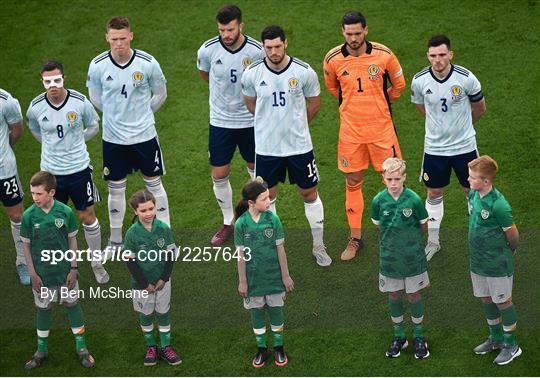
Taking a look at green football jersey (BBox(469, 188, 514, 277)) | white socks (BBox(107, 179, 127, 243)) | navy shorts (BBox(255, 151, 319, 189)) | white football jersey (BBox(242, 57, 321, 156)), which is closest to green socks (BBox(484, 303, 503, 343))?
green football jersey (BBox(469, 188, 514, 277))

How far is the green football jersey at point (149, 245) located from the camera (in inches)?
381

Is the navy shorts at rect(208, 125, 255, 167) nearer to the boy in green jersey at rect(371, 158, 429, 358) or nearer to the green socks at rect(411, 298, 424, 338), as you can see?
the boy in green jersey at rect(371, 158, 429, 358)

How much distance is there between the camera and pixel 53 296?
32.5ft

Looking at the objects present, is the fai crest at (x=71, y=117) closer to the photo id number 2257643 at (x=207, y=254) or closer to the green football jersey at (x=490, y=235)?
the photo id number 2257643 at (x=207, y=254)

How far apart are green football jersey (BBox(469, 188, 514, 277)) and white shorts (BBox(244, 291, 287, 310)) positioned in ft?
5.32

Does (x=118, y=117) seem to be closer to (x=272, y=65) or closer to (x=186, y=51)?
(x=272, y=65)

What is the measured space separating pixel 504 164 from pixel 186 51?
14.8 feet

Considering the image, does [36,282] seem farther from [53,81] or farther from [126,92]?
[126,92]

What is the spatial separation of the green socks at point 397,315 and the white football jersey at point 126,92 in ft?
9.84

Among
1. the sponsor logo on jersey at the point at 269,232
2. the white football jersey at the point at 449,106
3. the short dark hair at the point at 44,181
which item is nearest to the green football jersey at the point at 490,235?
the white football jersey at the point at 449,106

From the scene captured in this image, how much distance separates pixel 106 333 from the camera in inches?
416

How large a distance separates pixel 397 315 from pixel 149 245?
2.15m

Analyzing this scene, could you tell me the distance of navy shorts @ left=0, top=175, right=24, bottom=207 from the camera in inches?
434

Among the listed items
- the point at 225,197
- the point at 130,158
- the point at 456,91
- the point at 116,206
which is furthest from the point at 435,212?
the point at 116,206
